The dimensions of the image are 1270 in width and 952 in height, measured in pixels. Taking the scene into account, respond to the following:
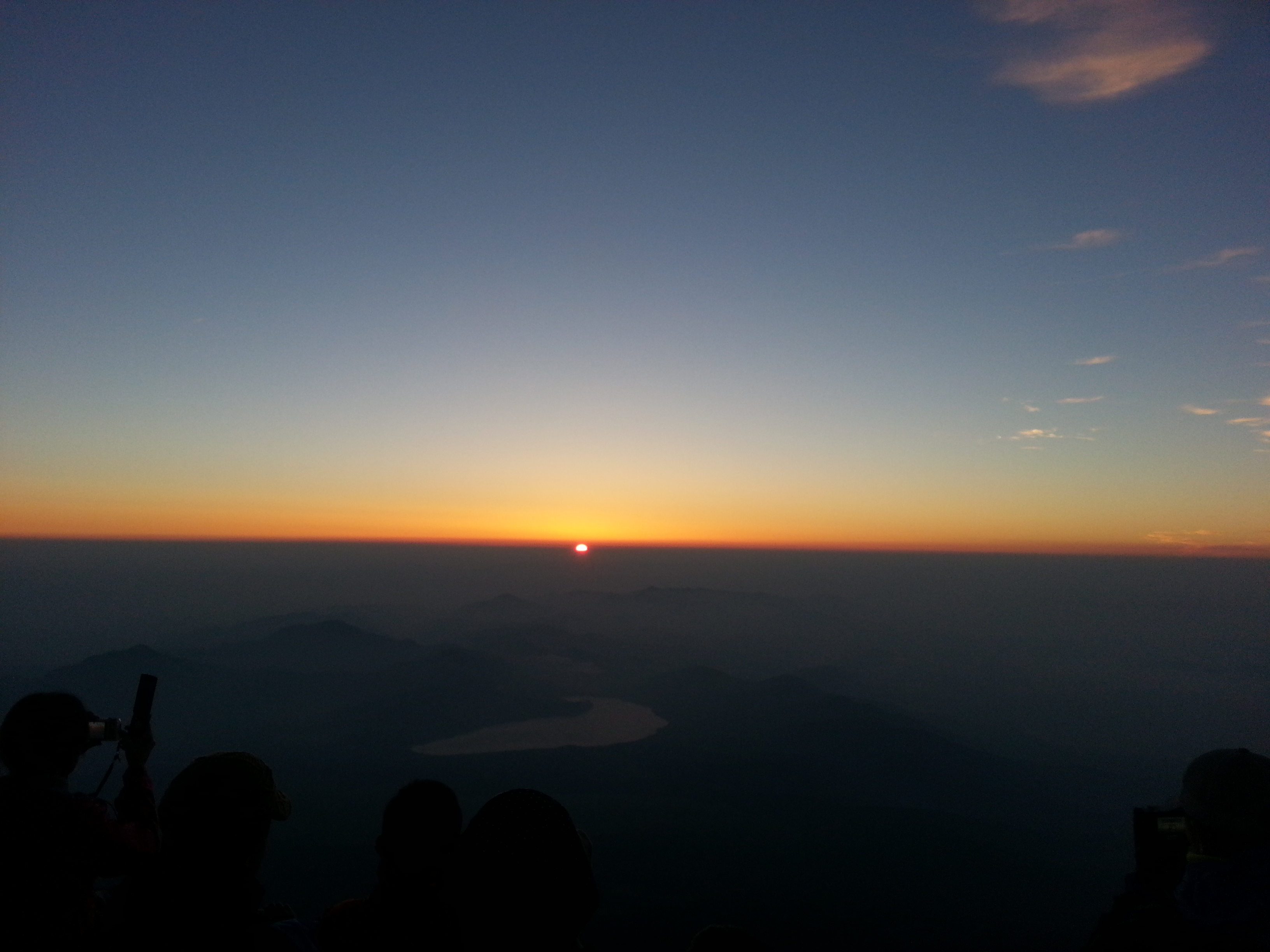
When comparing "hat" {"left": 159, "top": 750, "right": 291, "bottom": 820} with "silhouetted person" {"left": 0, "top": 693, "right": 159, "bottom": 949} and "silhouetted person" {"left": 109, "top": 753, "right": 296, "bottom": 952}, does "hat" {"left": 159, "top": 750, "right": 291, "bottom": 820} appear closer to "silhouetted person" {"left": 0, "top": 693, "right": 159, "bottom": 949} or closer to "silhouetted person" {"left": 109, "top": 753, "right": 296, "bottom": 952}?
"silhouetted person" {"left": 109, "top": 753, "right": 296, "bottom": 952}

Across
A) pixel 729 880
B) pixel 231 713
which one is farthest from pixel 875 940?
pixel 231 713

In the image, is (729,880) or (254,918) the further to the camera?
(729,880)

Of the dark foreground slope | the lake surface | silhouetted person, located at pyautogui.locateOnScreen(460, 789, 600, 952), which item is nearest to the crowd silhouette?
silhouetted person, located at pyautogui.locateOnScreen(460, 789, 600, 952)

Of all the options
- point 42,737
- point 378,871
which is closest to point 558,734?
point 378,871

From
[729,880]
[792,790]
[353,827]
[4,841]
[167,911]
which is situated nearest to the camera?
[167,911]

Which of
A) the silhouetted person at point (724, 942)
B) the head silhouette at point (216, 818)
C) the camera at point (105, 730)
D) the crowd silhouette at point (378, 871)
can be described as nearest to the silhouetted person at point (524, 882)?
the crowd silhouette at point (378, 871)

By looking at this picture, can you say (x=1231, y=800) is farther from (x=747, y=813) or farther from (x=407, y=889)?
(x=747, y=813)

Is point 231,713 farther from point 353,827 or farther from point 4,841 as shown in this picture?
point 4,841
